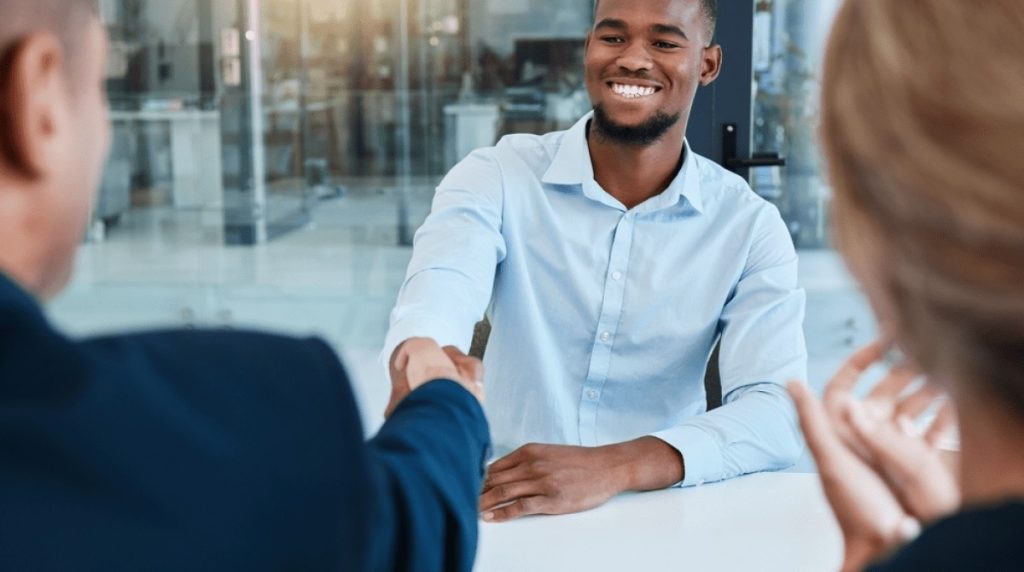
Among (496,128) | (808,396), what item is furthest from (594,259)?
(496,128)

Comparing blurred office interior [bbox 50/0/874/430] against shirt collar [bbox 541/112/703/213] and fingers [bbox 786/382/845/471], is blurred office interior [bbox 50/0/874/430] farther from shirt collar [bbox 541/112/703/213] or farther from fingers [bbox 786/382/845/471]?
fingers [bbox 786/382/845/471]

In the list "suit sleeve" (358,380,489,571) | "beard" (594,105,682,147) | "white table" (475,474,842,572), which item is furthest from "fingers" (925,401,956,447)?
"beard" (594,105,682,147)

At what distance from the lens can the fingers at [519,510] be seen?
1476 mm

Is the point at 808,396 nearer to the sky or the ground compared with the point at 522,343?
nearer to the sky

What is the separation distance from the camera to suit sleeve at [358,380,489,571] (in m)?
0.79

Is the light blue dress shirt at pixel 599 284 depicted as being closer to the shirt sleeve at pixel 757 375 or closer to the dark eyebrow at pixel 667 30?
the shirt sleeve at pixel 757 375

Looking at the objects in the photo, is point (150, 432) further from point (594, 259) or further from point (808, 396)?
point (594, 259)

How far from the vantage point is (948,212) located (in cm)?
56

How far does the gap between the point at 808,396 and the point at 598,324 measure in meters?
1.23

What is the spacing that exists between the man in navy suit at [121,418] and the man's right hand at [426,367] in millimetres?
540

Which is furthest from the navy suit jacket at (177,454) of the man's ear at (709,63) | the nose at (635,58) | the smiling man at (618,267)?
the man's ear at (709,63)

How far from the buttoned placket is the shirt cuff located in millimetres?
427

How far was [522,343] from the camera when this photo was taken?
214cm

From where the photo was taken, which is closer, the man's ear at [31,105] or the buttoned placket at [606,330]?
the man's ear at [31,105]
